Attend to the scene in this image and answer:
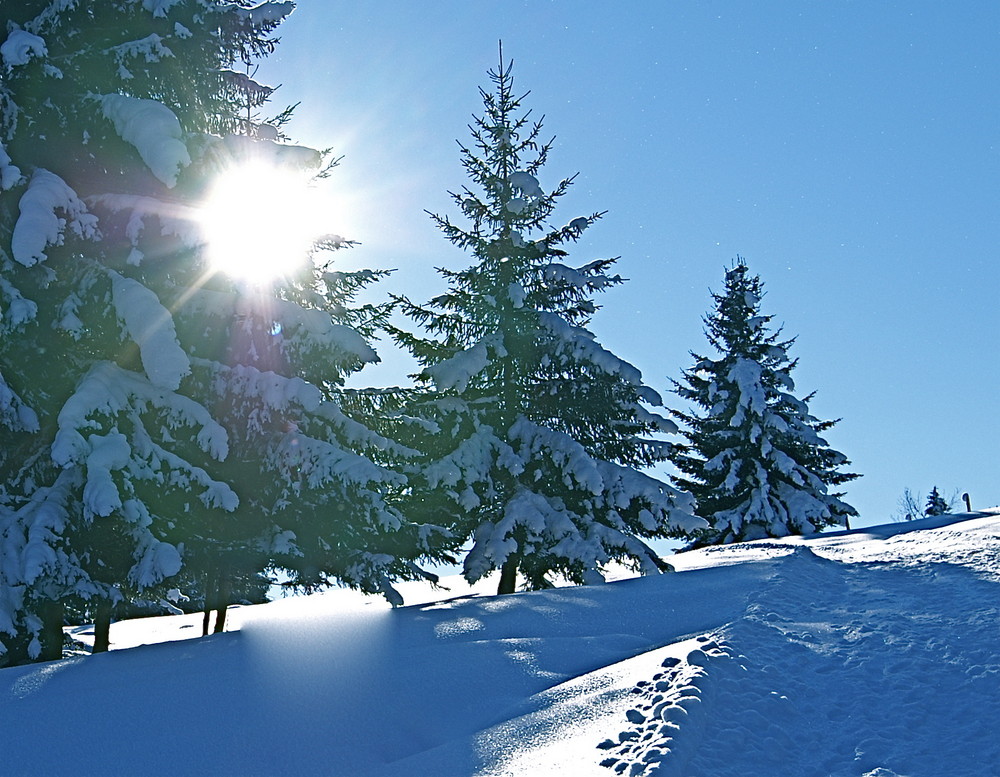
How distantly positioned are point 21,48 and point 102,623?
19.9ft

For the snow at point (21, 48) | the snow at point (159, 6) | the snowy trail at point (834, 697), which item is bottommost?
the snowy trail at point (834, 697)

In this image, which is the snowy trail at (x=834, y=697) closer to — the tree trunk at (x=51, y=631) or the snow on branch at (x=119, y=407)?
the snow on branch at (x=119, y=407)

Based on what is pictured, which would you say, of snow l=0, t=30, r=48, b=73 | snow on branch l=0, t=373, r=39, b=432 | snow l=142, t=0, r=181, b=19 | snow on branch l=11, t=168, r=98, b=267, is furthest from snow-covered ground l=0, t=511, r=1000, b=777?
snow l=142, t=0, r=181, b=19

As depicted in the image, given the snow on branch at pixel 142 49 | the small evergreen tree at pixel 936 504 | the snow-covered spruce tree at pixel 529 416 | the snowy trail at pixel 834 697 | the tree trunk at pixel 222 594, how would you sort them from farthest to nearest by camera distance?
the small evergreen tree at pixel 936 504
the snow-covered spruce tree at pixel 529 416
the tree trunk at pixel 222 594
the snow on branch at pixel 142 49
the snowy trail at pixel 834 697

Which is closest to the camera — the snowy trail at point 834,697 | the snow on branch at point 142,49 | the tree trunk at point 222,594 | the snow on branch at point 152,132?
the snowy trail at point 834,697

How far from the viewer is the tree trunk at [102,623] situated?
779cm

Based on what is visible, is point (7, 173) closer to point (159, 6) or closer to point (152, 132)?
point (152, 132)

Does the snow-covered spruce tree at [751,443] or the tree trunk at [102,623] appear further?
the snow-covered spruce tree at [751,443]

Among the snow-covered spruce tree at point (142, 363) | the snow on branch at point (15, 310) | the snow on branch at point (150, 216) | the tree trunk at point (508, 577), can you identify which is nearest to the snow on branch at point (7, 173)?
the snow-covered spruce tree at point (142, 363)

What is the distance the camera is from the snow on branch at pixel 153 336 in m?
7.09

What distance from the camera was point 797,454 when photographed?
894 inches

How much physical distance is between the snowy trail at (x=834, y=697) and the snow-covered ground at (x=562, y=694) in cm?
2

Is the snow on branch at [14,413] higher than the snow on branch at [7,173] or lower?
lower

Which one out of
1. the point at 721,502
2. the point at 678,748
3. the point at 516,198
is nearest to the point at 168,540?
the point at 678,748
